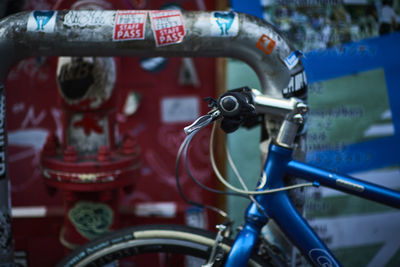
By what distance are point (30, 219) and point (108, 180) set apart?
635 millimetres

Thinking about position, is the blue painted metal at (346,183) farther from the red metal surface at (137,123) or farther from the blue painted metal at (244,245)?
the red metal surface at (137,123)

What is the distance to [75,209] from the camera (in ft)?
4.33

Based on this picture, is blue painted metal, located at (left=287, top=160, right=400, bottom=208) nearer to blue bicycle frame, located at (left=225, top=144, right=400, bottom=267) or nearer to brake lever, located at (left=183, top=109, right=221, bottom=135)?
blue bicycle frame, located at (left=225, top=144, right=400, bottom=267)

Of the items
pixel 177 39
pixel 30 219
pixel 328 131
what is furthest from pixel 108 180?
pixel 328 131

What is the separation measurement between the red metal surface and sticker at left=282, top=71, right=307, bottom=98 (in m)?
1.17

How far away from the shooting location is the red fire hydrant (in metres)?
1.23

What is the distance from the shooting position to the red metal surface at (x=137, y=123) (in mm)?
2201

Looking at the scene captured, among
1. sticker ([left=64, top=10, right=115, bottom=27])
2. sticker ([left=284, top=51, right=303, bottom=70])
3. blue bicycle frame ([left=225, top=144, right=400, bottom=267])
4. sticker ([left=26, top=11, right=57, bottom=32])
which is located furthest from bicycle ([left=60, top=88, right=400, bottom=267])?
sticker ([left=26, top=11, right=57, bottom=32])

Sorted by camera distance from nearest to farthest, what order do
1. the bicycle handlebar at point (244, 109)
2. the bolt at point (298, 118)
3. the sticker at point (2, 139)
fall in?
the bicycle handlebar at point (244, 109), the bolt at point (298, 118), the sticker at point (2, 139)

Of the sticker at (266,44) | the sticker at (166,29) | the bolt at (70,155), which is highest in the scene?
the sticker at (166,29)

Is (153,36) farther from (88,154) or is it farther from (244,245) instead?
(244,245)

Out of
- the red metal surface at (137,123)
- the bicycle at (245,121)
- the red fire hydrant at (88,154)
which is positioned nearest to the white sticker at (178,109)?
the red metal surface at (137,123)

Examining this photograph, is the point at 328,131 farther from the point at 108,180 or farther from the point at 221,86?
the point at 108,180

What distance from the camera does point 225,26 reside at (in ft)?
3.62
